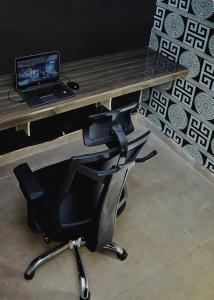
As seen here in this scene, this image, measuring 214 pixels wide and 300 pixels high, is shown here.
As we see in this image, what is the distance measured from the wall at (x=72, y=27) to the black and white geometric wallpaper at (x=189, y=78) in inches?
8.1

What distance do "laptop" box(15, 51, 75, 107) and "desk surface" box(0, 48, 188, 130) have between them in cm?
6

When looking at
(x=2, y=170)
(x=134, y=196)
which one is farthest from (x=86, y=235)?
(x=2, y=170)

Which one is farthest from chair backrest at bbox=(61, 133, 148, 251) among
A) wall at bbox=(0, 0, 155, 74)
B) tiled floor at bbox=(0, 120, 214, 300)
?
wall at bbox=(0, 0, 155, 74)

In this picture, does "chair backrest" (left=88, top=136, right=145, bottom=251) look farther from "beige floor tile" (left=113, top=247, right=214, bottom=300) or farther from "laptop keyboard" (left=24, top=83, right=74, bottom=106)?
"laptop keyboard" (left=24, top=83, right=74, bottom=106)

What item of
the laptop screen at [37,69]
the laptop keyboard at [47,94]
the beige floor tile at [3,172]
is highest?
the laptop screen at [37,69]

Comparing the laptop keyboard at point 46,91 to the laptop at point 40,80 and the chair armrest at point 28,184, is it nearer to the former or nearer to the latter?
the laptop at point 40,80

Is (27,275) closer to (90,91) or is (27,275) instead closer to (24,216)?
(24,216)

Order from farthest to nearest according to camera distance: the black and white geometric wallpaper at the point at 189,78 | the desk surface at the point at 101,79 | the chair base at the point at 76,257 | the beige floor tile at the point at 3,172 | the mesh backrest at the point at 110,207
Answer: the beige floor tile at the point at 3,172, the black and white geometric wallpaper at the point at 189,78, the desk surface at the point at 101,79, the chair base at the point at 76,257, the mesh backrest at the point at 110,207

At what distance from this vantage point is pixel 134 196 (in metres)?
2.89

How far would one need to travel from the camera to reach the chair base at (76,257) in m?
2.16

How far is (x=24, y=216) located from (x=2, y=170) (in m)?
0.55

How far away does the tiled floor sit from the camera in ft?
7.34

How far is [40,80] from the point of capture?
263 centimetres

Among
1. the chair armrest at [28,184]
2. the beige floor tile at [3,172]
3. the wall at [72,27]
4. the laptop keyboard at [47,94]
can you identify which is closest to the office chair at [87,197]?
the chair armrest at [28,184]
